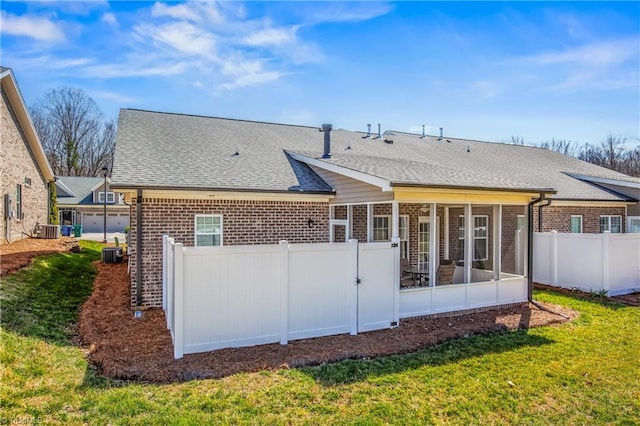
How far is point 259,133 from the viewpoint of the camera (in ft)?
48.8

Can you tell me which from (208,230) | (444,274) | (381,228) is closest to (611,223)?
(381,228)

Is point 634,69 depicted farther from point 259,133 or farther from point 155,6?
point 155,6

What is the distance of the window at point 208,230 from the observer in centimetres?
954

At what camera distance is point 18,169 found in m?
17.0

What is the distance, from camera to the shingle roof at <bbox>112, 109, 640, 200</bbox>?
9.41 meters

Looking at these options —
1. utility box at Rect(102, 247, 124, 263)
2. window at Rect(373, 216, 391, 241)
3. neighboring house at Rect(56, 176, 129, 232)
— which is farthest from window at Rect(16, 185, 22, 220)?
neighboring house at Rect(56, 176, 129, 232)

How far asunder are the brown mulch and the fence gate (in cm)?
26

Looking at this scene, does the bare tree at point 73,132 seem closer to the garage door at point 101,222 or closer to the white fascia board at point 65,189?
the white fascia board at point 65,189

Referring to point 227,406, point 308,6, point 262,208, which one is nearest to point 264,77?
point 308,6

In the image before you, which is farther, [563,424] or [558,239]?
[558,239]

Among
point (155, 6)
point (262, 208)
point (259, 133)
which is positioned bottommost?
point (262, 208)

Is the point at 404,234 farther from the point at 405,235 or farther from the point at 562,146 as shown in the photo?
the point at 562,146

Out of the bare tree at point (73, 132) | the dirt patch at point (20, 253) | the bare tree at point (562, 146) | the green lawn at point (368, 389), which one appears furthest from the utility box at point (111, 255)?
the bare tree at point (562, 146)

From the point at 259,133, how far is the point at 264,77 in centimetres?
204
